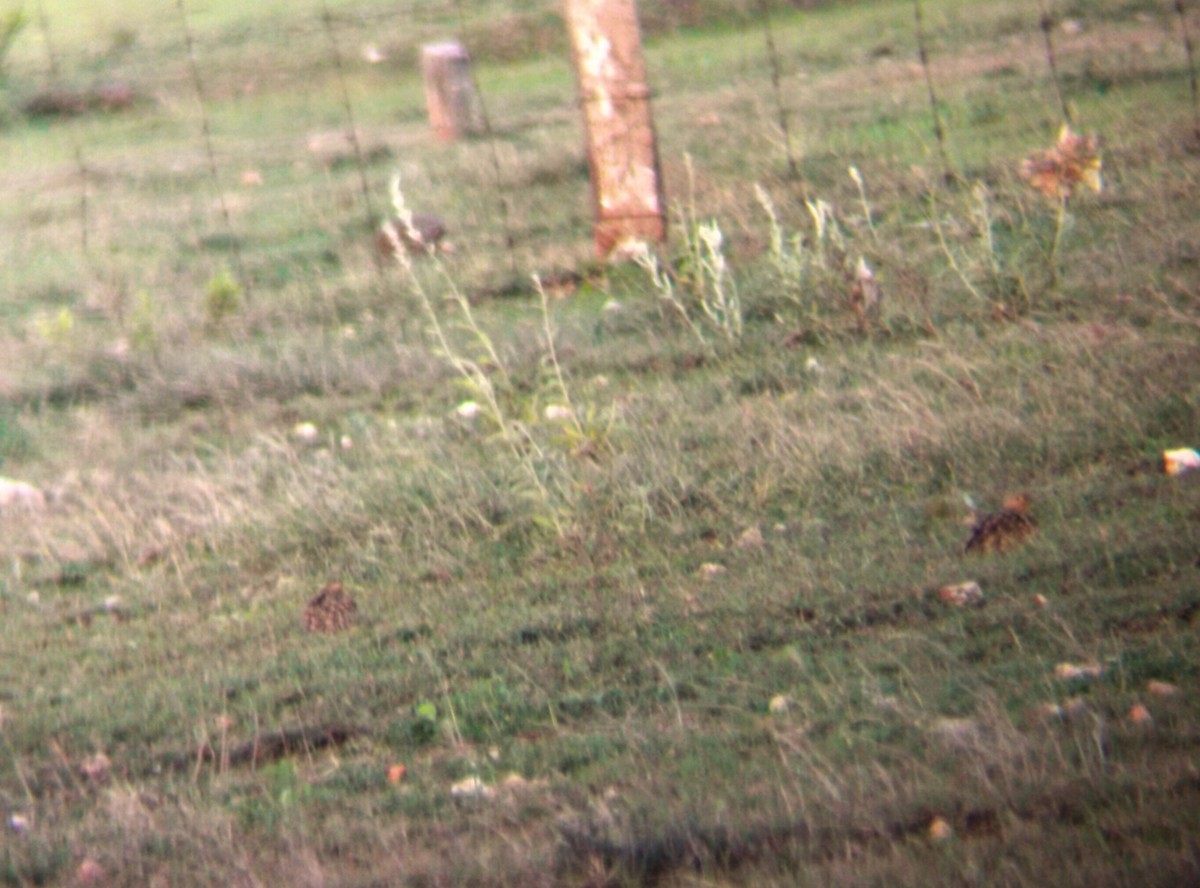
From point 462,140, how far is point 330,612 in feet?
27.9

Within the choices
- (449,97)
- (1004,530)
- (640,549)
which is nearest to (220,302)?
(640,549)

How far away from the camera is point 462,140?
39.4 feet

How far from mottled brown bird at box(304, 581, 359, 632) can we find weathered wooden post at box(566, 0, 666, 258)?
3656mm

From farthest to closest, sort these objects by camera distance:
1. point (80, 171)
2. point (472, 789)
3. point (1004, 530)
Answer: point (80, 171) → point (1004, 530) → point (472, 789)

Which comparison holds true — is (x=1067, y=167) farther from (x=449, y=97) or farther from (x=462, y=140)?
(x=449, y=97)

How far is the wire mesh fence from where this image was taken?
8555mm

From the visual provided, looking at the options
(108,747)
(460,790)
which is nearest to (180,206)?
(108,747)

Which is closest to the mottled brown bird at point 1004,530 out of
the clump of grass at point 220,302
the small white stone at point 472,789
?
the small white stone at point 472,789

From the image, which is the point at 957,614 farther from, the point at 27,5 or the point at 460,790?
the point at 27,5

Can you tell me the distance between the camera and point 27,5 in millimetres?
21875

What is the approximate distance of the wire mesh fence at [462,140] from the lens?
8.55 m

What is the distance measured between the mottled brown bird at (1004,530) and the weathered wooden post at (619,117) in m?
3.76

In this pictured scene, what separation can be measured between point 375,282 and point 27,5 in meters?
16.8

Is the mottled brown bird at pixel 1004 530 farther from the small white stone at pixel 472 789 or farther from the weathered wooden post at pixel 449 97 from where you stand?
the weathered wooden post at pixel 449 97
